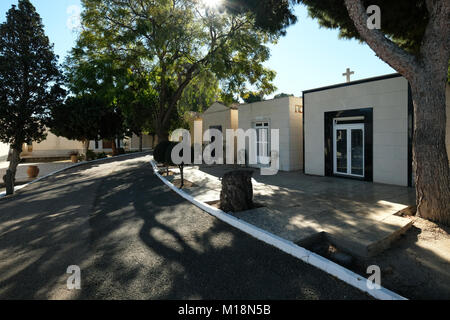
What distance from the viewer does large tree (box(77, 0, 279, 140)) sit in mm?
14383

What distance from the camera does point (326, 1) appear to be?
24.9ft

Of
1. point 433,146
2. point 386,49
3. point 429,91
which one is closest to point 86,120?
point 386,49

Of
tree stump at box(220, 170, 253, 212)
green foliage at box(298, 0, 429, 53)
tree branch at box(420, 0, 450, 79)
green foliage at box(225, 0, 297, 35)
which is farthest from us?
green foliage at box(225, 0, 297, 35)

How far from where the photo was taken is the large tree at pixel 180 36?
47.2ft

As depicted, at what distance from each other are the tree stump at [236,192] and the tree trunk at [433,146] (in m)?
3.58

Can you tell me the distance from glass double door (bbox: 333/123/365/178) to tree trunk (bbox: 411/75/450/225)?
473 centimetres

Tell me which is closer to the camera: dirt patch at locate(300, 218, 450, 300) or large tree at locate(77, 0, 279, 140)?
dirt patch at locate(300, 218, 450, 300)

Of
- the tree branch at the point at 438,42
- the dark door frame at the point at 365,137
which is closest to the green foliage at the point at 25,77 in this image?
the dark door frame at the point at 365,137

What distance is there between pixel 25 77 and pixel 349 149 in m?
16.6

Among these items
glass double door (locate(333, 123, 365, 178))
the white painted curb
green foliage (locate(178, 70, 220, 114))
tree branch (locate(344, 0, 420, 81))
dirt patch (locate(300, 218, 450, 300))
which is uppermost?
green foliage (locate(178, 70, 220, 114))

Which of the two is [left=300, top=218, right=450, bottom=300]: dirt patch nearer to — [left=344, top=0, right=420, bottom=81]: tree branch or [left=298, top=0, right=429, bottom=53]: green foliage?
[left=344, top=0, right=420, bottom=81]: tree branch

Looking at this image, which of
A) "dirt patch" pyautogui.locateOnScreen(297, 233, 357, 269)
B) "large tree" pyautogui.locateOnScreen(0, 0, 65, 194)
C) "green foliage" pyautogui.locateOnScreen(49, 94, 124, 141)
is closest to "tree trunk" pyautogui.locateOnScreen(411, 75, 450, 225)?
"dirt patch" pyautogui.locateOnScreen(297, 233, 357, 269)

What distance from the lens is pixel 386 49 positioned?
17.0ft

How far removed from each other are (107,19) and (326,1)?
1332 cm
